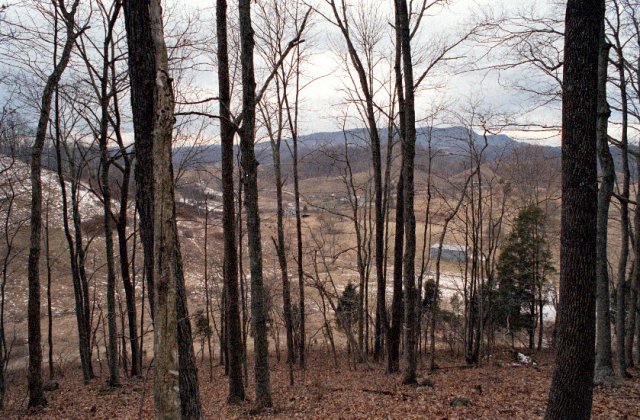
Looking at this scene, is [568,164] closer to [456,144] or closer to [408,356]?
[408,356]

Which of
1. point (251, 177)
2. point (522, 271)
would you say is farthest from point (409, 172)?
point (522, 271)

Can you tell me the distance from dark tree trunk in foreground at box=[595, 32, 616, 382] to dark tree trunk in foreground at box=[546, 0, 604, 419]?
498 cm

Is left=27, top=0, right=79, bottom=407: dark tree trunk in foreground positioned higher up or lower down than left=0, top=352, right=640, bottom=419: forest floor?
higher up

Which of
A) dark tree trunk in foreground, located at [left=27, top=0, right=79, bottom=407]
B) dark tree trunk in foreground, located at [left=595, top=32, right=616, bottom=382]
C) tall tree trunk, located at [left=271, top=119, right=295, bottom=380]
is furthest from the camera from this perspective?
tall tree trunk, located at [left=271, top=119, right=295, bottom=380]

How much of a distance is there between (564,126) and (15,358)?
98.7ft

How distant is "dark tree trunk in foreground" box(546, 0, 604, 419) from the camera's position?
156 inches

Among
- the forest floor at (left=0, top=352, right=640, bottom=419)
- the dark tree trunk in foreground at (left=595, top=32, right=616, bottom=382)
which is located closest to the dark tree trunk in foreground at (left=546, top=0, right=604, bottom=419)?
the forest floor at (left=0, top=352, right=640, bottom=419)

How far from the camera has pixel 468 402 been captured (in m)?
6.86

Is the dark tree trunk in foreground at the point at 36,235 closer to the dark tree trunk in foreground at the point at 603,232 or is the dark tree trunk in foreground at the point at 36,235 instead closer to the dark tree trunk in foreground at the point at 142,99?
the dark tree trunk in foreground at the point at 142,99

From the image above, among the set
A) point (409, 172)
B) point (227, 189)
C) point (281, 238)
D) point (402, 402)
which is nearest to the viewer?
point (402, 402)

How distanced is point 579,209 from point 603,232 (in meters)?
5.37

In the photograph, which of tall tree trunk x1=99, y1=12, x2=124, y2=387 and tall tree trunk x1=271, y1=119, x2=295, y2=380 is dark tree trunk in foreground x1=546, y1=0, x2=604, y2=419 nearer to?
tall tree trunk x1=271, y1=119, x2=295, y2=380

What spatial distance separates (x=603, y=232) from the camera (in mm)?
8281

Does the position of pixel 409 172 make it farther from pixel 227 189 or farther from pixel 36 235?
pixel 36 235
